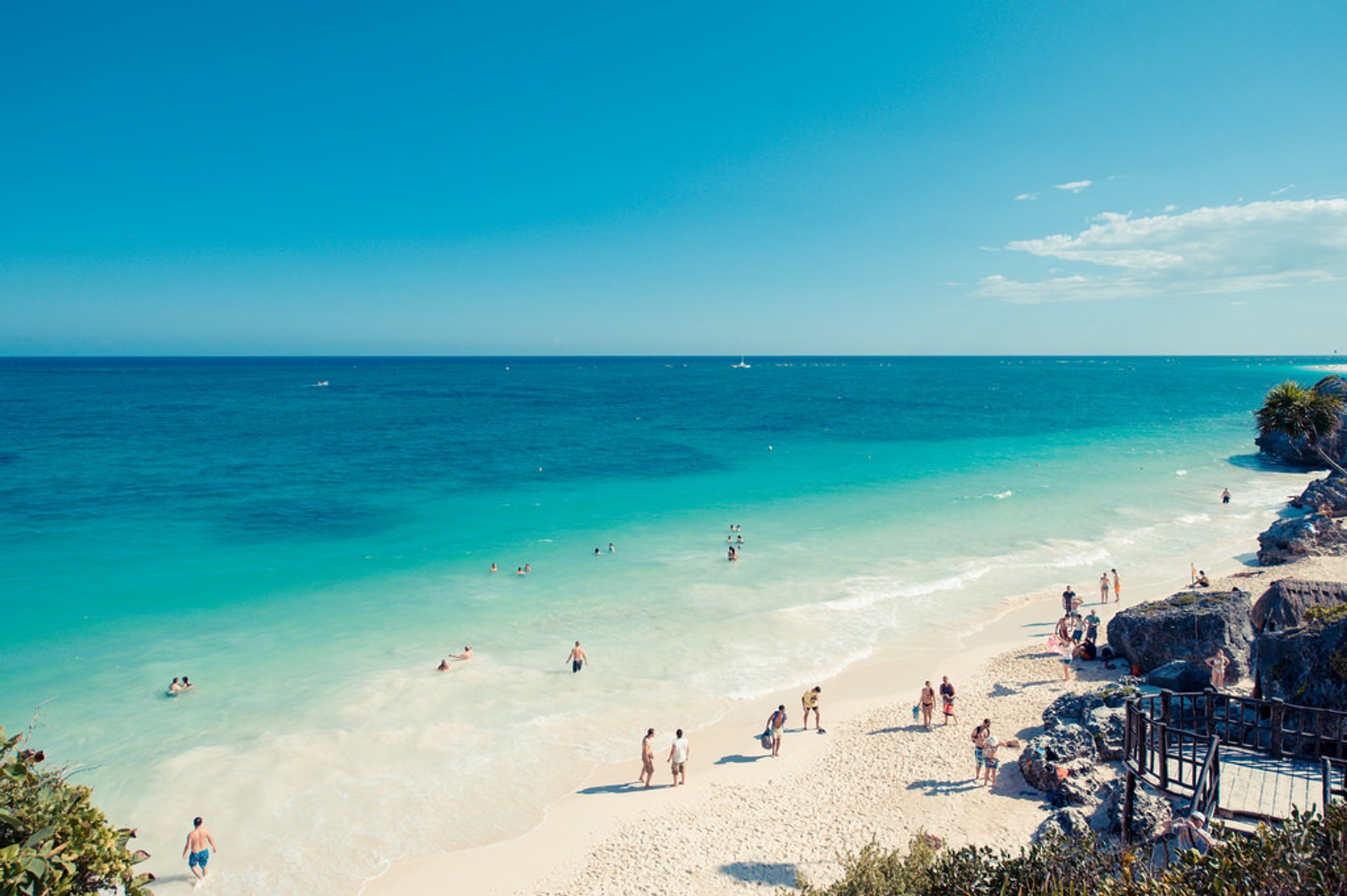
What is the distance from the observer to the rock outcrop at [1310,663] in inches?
482

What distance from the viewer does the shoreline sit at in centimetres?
1264

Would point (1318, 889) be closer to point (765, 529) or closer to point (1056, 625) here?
point (1056, 625)

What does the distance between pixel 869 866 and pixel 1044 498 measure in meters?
39.8

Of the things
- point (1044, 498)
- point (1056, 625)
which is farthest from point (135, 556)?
point (1044, 498)

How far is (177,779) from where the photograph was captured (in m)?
15.8

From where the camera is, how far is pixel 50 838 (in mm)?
6414

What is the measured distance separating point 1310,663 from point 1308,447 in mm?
46007

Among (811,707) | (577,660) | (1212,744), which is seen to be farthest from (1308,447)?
(577,660)

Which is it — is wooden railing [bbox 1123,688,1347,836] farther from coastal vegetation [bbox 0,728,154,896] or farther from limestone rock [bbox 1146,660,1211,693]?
coastal vegetation [bbox 0,728,154,896]

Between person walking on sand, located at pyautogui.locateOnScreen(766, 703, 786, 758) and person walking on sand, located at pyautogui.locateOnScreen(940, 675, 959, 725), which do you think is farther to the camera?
person walking on sand, located at pyautogui.locateOnScreen(940, 675, 959, 725)

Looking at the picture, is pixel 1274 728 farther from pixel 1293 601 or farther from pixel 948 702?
pixel 1293 601

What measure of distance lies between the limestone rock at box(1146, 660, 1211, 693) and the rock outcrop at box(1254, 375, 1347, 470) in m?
40.2

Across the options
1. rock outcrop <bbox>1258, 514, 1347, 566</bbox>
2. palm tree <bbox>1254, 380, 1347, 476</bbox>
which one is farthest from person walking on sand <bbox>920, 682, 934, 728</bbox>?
rock outcrop <bbox>1258, 514, 1347, 566</bbox>

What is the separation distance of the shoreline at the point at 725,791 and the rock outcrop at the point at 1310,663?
5.05m
